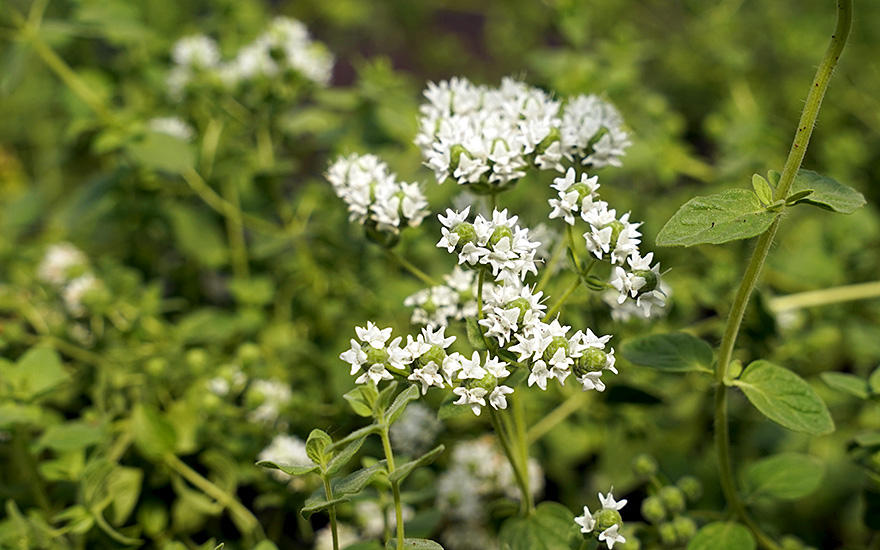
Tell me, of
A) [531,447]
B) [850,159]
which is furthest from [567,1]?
[531,447]

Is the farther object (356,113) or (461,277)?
(356,113)

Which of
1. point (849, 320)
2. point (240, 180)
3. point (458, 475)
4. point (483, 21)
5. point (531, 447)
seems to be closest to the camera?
point (458, 475)

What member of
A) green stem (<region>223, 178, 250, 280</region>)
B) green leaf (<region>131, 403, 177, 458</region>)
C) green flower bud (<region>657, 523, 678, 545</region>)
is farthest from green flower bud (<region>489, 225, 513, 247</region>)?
green stem (<region>223, 178, 250, 280</region>)

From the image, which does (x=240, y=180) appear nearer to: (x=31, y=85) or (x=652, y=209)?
(x=652, y=209)

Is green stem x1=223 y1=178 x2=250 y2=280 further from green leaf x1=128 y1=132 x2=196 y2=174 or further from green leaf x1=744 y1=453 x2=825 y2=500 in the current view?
green leaf x1=744 y1=453 x2=825 y2=500

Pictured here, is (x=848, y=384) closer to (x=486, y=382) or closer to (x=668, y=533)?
(x=668, y=533)

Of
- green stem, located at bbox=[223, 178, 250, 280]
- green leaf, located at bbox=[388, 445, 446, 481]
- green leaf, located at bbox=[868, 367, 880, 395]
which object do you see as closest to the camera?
green leaf, located at bbox=[388, 445, 446, 481]
